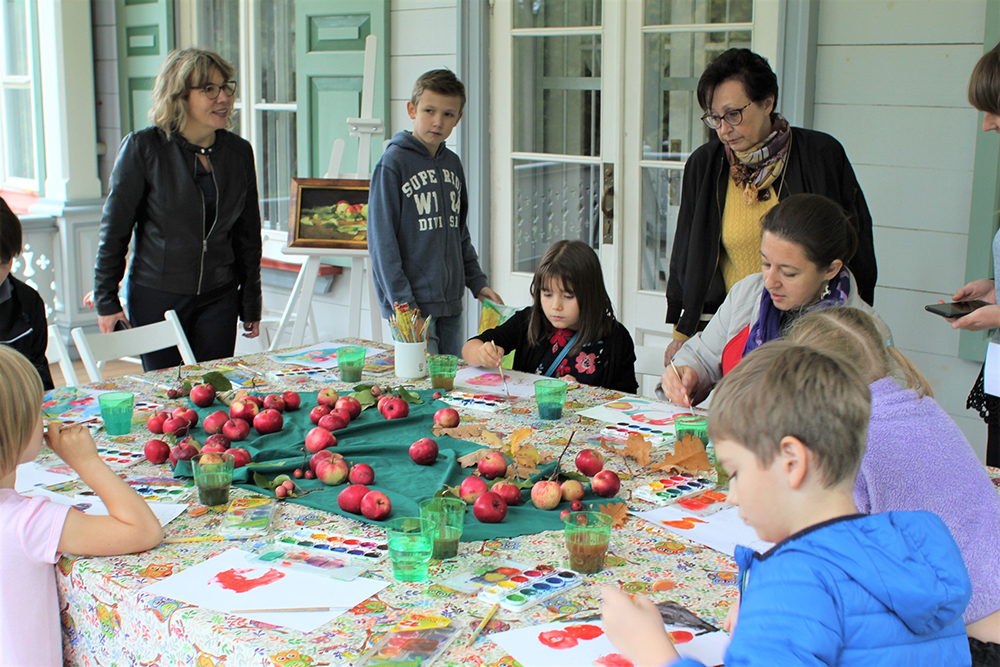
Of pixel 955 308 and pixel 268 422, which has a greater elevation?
pixel 955 308

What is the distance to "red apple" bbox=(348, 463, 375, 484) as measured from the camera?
1842 millimetres

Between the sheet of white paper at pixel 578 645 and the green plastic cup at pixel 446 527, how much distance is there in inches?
9.9

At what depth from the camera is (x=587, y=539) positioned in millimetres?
1454

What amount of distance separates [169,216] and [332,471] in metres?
1.76

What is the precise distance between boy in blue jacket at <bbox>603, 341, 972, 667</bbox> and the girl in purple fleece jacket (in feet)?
1.10

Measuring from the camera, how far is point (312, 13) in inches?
193

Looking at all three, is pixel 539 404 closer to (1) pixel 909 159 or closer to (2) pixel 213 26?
(1) pixel 909 159

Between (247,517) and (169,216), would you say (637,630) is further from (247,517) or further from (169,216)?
(169,216)

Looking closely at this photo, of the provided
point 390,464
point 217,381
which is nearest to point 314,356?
point 217,381

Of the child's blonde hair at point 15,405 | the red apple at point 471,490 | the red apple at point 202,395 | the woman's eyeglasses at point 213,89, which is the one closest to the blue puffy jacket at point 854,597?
the red apple at point 471,490

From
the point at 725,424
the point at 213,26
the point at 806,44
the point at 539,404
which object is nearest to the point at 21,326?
the point at 539,404

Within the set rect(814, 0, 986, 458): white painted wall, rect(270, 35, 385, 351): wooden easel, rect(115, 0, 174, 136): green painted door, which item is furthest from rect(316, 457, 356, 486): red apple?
rect(115, 0, 174, 136): green painted door

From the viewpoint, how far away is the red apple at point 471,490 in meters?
1.73

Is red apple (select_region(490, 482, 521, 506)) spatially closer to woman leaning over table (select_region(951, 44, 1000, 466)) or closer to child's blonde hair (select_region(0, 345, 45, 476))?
child's blonde hair (select_region(0, 345, 45, 476))
